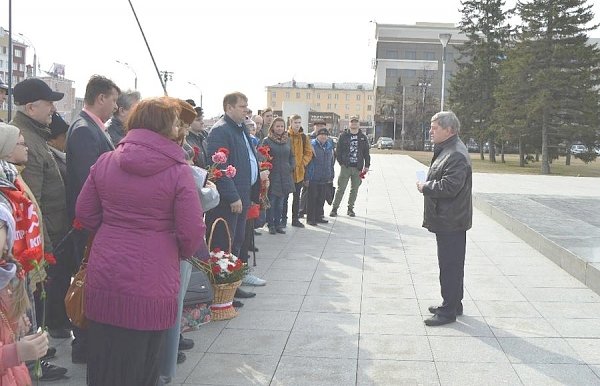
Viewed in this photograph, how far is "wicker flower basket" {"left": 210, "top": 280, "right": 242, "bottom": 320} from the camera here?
5.40m

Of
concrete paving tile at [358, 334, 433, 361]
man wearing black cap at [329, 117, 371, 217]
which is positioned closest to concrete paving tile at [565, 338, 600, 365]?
concrete paving tile at [358, 334, 433, 361]

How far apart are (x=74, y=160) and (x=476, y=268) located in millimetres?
5284

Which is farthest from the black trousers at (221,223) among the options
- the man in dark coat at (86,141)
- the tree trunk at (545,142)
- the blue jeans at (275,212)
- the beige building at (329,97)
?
the beige building at (329,97)

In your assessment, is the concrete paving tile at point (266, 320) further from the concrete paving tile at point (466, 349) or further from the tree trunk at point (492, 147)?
the tree trunk at point (492, 147)

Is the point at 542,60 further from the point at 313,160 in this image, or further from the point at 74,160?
the point at 74,160

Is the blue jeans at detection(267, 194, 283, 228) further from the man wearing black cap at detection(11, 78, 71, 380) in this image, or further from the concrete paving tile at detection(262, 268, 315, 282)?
the man wearing black cap at detection(11, 78, 71, 380)

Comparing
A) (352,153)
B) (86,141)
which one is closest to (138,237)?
(86,141)

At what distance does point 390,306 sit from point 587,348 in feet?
5.90

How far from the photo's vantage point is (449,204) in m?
5.43

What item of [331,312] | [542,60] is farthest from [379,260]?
[542,60]

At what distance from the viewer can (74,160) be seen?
420cm

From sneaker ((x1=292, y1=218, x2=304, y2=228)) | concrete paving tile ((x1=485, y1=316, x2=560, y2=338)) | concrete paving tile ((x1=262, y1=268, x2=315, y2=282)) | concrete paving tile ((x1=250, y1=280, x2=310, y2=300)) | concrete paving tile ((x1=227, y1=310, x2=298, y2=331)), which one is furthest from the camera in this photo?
sneaker ((x1=292, y1=218, x2=304, y2=228))

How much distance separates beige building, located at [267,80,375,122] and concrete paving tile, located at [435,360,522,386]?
5274 inches

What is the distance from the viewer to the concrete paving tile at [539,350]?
182 inches
